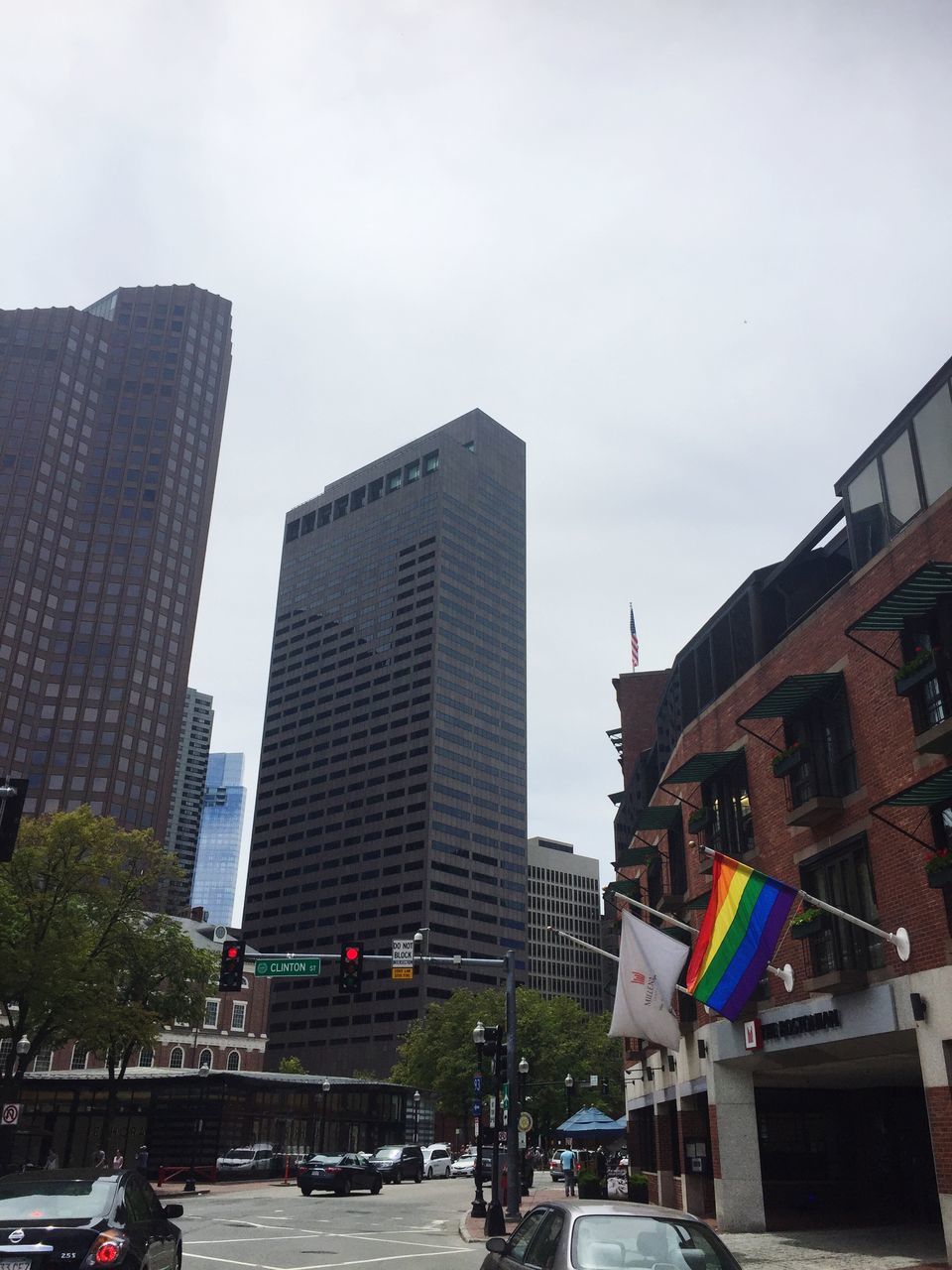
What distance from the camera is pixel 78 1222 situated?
32.0 ft

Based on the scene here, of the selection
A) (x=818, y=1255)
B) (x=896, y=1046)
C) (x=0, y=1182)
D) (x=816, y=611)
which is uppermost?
(x=816, y=611)

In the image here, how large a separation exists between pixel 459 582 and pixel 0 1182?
18488 centimetres

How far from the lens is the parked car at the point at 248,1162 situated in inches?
2031

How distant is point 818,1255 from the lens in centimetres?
1945

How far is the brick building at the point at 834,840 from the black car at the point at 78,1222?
514 inches

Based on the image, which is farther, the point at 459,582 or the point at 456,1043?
the point at 459,582

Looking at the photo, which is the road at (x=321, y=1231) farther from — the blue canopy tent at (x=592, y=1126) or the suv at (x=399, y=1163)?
the suv at (x=399, y=1163)

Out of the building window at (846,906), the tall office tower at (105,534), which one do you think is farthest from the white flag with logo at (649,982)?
the tall office tower at (105,534)

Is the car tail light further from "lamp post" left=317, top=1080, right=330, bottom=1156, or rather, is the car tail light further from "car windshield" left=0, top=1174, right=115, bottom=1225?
"lamp post" left=317, top=1080, right=330, bottom=1156

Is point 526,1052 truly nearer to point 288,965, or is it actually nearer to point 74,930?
point 74,930

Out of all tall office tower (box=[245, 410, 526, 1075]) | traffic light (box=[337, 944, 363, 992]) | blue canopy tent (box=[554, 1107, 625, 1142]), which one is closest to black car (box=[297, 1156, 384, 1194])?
blue canopy tent (box=[554, 1107, 625, 1142])

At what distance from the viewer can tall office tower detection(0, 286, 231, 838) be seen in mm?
130625

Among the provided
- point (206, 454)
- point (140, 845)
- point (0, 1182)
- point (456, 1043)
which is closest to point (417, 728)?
point (206, 454)

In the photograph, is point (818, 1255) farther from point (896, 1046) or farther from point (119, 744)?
point (119, 744)
